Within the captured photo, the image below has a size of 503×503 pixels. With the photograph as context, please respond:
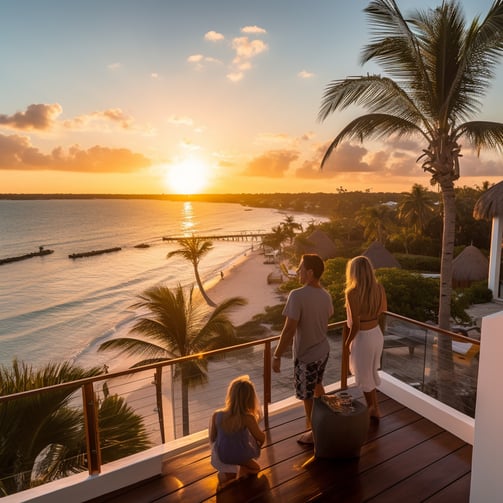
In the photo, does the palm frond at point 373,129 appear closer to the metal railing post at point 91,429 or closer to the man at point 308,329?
the man at point 308,329

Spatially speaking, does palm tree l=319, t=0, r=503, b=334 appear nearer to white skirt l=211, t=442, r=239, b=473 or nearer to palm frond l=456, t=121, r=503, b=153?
palm frond l=456, t=121, r=503, b=153

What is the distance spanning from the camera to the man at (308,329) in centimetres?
296

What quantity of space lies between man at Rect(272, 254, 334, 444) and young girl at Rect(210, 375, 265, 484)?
0.53 metres

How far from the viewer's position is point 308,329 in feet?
9.96

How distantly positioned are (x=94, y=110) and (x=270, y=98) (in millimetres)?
29594

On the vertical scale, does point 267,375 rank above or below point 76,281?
above

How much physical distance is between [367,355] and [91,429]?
2.33m

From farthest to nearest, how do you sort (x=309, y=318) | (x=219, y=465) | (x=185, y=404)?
1. (x=185, y=404)
2. (x=309, y=318)
3. (x=219, y=465)

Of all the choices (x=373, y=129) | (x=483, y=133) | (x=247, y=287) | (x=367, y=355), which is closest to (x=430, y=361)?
(x=367, y=355)

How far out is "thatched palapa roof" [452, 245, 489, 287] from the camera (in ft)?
66.0

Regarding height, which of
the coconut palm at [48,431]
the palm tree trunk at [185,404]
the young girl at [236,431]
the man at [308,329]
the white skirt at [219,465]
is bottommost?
the palm tree trunk at [185,404]

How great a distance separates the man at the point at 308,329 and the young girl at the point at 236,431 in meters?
0.53

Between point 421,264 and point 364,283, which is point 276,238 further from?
point 364,283

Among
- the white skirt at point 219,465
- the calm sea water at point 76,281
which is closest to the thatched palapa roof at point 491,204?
the white skirt at point 219,465
